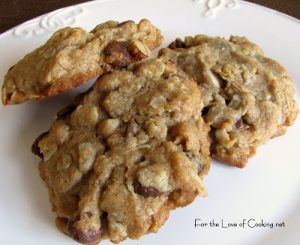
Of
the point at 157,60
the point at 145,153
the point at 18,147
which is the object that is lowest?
the point at 18,147

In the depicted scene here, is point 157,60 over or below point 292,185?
over

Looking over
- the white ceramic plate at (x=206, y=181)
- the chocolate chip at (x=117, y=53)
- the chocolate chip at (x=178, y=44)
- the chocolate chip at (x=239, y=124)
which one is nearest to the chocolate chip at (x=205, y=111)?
the chocolate chip at (x=239, y=124)

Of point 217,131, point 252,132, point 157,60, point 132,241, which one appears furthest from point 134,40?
point 132,241

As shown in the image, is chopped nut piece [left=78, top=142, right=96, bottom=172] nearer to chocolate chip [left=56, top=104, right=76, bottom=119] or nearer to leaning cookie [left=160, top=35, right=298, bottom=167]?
chocolate chip [left=56, top=104, right=76, bottom=119]

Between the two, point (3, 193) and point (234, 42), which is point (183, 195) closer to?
point (3, 193)

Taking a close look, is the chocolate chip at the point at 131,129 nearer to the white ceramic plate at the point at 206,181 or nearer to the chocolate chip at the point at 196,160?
the chocolate chip at the point at 196,160

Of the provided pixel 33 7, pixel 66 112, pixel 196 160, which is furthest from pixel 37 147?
pixel 33 7
